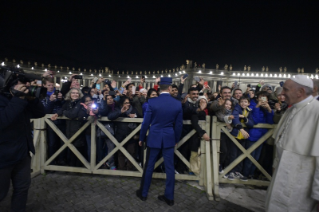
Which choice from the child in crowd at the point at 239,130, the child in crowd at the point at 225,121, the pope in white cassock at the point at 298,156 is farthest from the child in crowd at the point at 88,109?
the pope in white cassock at the point at 298,156

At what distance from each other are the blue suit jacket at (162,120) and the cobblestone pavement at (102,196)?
109 cm

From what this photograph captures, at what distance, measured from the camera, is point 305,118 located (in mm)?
2025

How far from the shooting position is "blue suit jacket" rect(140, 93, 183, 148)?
327 cm

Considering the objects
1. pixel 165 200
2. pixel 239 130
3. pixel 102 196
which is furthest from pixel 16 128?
pixel 239 130

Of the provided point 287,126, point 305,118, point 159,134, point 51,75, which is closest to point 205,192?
point 159,134

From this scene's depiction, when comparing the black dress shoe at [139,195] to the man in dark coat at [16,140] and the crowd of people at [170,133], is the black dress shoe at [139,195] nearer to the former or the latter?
the crowd of people at [170,133]

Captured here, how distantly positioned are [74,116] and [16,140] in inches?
68.4

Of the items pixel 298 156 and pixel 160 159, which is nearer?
pixel 298 156

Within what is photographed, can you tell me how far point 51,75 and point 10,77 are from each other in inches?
75.0

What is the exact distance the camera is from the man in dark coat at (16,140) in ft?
6.91

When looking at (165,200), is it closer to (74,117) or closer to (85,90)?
(74,117)

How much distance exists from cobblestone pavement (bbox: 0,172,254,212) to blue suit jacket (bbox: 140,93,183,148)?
1.09m

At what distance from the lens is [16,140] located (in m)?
2.37

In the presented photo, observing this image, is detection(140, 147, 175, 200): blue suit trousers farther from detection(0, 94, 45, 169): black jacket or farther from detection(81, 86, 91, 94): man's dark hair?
detection(81, 86, 91, 94): man's dark hair
